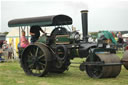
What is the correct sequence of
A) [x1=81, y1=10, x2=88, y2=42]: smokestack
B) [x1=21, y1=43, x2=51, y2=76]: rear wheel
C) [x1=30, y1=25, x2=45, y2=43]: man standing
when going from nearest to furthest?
[x1=21, y1=43, x2=51, y2=76]: rear wheel < [x1=81, y1=10, x2=88, y2=42]: smokestack < [x1=30, y1=25, x2=45, y2=43]: man standing

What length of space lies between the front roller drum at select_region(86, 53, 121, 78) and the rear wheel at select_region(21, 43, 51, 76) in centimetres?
128

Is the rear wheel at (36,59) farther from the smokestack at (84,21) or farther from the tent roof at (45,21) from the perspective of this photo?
the smokestack at (84,21)

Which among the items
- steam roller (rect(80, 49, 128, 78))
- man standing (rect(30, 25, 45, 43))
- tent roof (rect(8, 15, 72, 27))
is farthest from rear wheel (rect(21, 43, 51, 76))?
steam roller (rect(80, 49, 128, 78))

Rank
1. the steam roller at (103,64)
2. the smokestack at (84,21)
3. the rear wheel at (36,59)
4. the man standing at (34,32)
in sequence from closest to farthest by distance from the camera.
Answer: the steam roller at (103,64) → the rear wheel at (36,59) → the smokestack at (84,21) → the man standing at (34,32)

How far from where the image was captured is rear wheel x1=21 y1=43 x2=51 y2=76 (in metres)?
8.20

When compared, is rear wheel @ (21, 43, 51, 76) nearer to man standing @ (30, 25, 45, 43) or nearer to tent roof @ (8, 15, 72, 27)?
man standing @ (30, 25, 45, 43)

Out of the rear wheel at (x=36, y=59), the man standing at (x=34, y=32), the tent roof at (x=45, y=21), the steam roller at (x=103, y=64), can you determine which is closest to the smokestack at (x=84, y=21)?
the tent roof at (x=45, y=21)

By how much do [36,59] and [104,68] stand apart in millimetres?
2315

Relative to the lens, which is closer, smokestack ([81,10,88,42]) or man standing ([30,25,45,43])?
smokestack ([81,10,88,42])

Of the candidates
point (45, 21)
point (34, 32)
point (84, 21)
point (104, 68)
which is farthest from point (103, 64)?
point (34, 32)

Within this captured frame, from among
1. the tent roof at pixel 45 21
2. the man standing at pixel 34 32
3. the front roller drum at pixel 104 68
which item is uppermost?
the tent roof at pixel 45 21

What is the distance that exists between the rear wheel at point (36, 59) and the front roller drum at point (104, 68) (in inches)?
50.2

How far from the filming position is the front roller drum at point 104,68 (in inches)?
293

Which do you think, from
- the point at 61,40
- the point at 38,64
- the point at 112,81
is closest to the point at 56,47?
the point at 61,40
